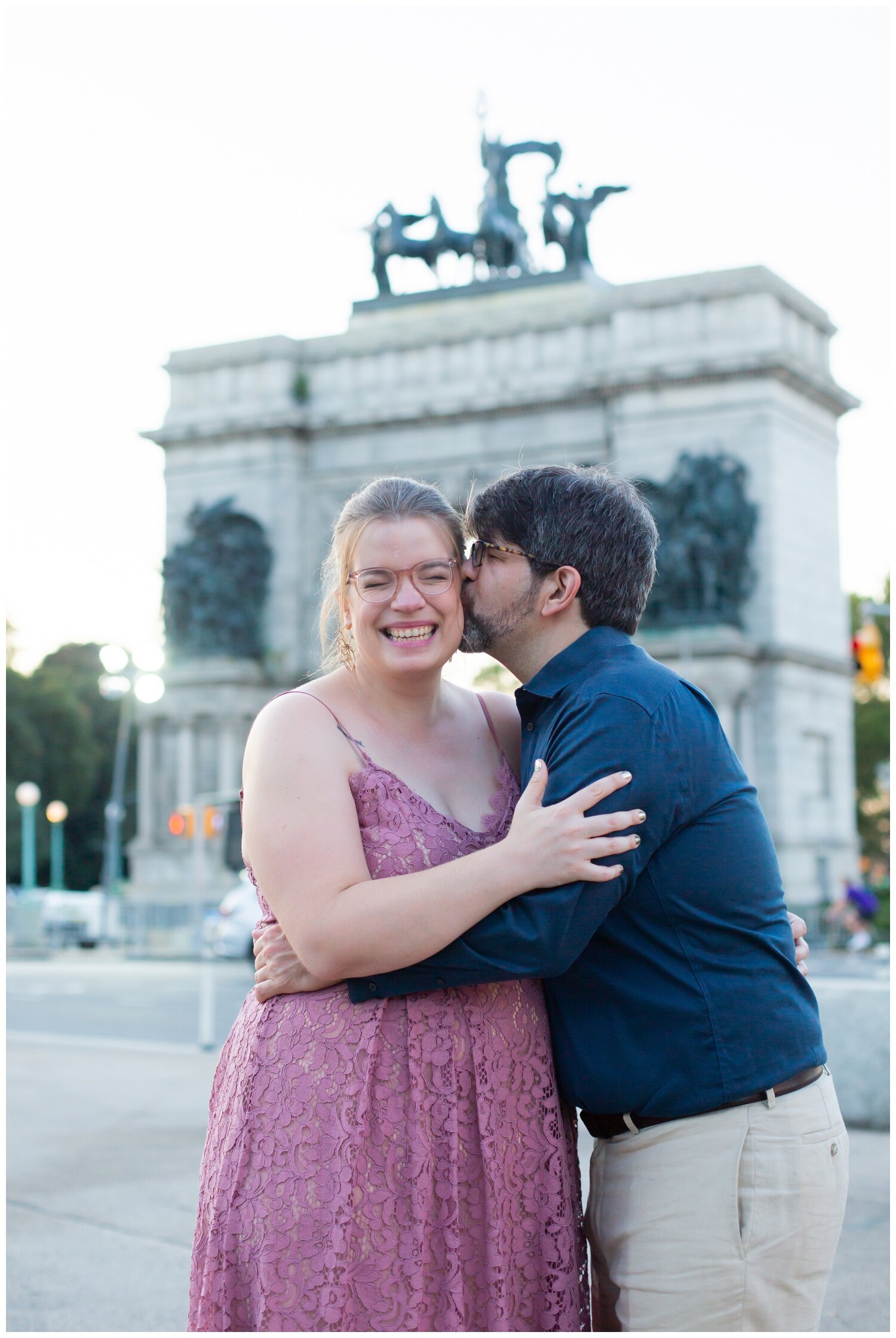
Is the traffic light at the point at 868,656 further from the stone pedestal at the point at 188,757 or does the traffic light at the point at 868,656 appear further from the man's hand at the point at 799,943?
the stone pedestal at the point at 188,757

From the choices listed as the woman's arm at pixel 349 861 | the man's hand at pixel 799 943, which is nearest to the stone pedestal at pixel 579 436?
the man's hand at pixel 799 943

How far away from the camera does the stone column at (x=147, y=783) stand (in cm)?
4094

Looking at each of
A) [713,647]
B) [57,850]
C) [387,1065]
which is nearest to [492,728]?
[387,1065]

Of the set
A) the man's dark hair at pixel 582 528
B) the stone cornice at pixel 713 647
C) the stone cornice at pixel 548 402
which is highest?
the stone cornice at pixel 548 402

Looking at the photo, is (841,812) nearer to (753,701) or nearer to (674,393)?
(753,701)

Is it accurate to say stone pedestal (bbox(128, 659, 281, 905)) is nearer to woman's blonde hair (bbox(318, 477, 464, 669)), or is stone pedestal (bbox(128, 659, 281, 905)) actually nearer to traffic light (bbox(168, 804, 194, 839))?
traffic light (bbox(168, 804, 194, 839))

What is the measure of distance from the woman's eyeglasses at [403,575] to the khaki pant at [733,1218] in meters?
1.10

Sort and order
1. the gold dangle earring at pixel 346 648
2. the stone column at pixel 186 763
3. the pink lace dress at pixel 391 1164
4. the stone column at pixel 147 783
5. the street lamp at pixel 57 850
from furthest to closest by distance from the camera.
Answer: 1. the street lamp at pixel 57 850
2. the stone column at pixel 147 783
3. the stone column at pixel 186 763
4. the gold dangle earring at pixel 346 648
5. the pink lace dress at pixel 391 1164

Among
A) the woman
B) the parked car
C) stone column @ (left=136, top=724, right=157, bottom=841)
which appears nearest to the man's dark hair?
the woman

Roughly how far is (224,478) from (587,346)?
10.2 meters

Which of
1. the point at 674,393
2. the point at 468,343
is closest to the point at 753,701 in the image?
the point at 674,393

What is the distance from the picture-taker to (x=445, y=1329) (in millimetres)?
3000

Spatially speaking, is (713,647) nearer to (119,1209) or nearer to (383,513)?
(119,1209)

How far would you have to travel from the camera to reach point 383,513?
323 centimetres
